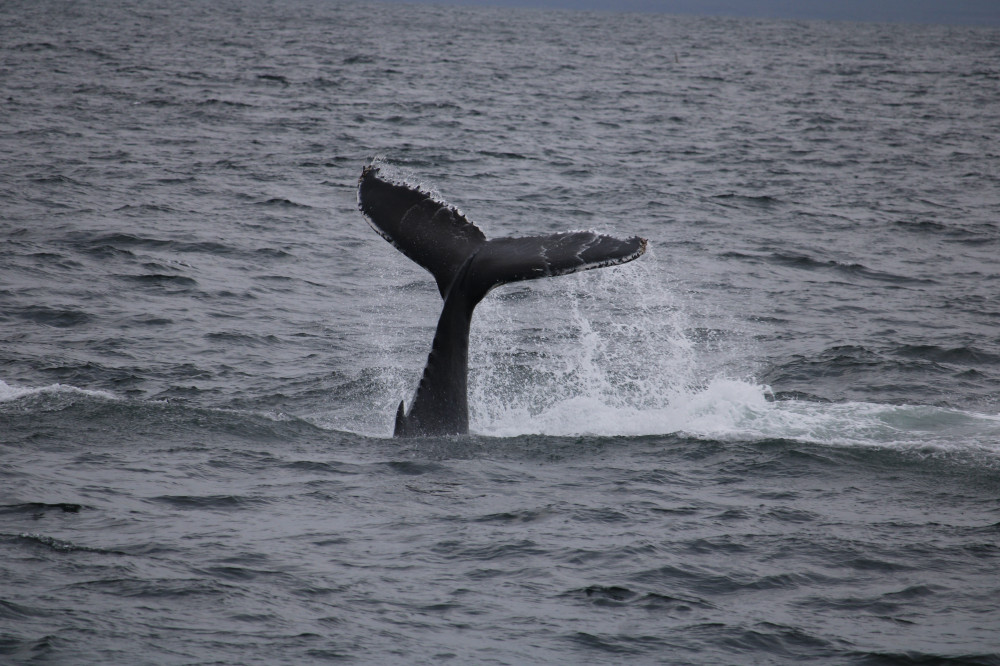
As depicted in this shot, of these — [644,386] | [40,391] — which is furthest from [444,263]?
[40,391]

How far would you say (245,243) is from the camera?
16766 millimetres

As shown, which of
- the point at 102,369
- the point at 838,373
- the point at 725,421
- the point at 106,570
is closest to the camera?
the point at 106,570

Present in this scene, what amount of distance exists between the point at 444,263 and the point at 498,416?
2.01 m

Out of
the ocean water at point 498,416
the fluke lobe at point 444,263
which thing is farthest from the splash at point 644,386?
the fluke lobe at point 444,263

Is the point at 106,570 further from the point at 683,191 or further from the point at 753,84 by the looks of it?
the point at 753,84

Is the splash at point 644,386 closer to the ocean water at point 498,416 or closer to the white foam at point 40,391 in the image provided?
the ocean water at point 498,416

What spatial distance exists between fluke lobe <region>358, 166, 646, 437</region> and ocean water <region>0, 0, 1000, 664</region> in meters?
0.33

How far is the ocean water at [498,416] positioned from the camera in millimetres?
6078

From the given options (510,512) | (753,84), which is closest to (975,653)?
(510,512)

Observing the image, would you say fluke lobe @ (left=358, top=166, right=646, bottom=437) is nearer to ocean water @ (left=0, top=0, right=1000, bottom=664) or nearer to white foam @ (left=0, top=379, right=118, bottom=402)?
ocean water @ (left=0, top=0, right=1000, bottom=664)

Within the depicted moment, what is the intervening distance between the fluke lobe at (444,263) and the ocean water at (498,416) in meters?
0.33

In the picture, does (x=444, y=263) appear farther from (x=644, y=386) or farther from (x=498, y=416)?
(x=644, y=386)

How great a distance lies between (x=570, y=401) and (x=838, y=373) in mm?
3116

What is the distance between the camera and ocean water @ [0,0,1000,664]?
6078 mm
